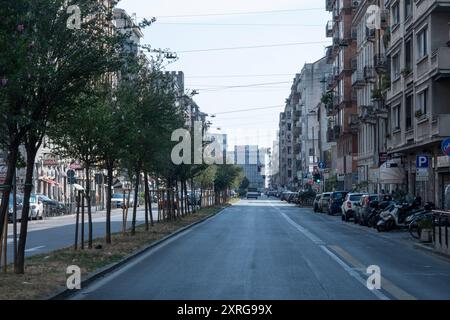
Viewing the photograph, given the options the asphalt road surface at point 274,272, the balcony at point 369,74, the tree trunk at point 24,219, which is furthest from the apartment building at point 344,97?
the tree trunk at point 24,219

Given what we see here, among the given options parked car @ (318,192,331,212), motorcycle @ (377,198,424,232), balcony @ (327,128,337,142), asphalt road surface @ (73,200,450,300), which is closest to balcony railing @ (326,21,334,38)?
balcony @ (327,128,337,142)

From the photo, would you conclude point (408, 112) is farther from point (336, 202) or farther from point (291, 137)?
point (291, 137)

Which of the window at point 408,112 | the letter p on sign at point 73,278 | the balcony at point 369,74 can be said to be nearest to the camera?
the letter p on sign at point 73,278

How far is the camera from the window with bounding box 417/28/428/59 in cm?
3953

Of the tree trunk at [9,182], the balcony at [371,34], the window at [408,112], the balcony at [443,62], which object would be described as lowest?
the tree trunk at [9,182]

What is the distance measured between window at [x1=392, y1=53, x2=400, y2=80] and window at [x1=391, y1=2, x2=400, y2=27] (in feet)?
6.29

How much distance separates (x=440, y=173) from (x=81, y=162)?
74.5 feet

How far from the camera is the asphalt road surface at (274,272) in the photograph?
43.7ft

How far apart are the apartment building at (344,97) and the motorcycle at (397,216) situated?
37984 mm

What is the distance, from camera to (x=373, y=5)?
6159cm

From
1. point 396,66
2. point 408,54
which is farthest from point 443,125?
point 396,66

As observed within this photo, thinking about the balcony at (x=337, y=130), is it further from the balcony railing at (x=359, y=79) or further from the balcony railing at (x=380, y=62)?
the balcony railing at (x=380, y=62)

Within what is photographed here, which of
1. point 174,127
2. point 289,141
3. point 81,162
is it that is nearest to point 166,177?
point 174,127

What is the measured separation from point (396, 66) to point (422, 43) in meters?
7.73
